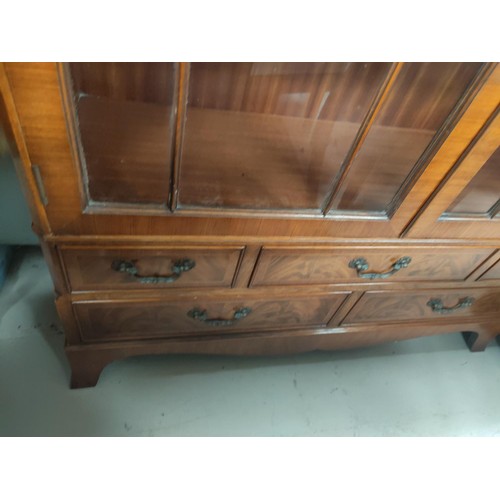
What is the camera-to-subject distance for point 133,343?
85 cm

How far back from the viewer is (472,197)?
68 cm

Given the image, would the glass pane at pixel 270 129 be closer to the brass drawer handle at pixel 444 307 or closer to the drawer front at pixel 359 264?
the drawer front at pixel 359 264

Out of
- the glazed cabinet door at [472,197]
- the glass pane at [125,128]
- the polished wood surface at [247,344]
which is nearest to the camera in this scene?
the glass pane at [125,128]

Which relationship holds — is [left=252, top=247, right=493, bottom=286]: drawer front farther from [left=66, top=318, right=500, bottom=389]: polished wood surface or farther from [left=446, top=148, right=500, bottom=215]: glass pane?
[left=66, top=318, right=500, bottom=389]: polished wood surface

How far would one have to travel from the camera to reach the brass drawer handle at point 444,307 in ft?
3.07

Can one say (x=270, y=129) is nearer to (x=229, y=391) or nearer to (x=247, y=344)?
(x=247, y=344)

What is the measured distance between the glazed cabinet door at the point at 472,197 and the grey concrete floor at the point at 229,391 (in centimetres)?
55

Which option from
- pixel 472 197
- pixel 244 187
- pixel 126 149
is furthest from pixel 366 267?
pixel 126 149

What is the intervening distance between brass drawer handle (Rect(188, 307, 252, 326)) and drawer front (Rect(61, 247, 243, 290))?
0.33 ft

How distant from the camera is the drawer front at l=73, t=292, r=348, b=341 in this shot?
0.74m

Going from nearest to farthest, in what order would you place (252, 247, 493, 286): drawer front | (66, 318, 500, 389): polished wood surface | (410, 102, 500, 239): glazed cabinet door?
(410, 102, 500, 239): glazed cabinet door
(252, 247, 493, 286): drawer front
(66, 318, 500, 389): polished wood surface

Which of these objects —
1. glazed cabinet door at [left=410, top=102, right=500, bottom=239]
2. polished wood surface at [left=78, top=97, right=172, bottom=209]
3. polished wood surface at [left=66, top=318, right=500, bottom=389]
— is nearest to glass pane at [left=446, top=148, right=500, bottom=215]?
glazed cabinet door at [left=410, top=102, right=500, bottom=239]

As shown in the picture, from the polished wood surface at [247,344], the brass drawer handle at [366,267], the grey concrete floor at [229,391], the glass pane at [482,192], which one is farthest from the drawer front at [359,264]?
the grey concrete floor at [229,391]
